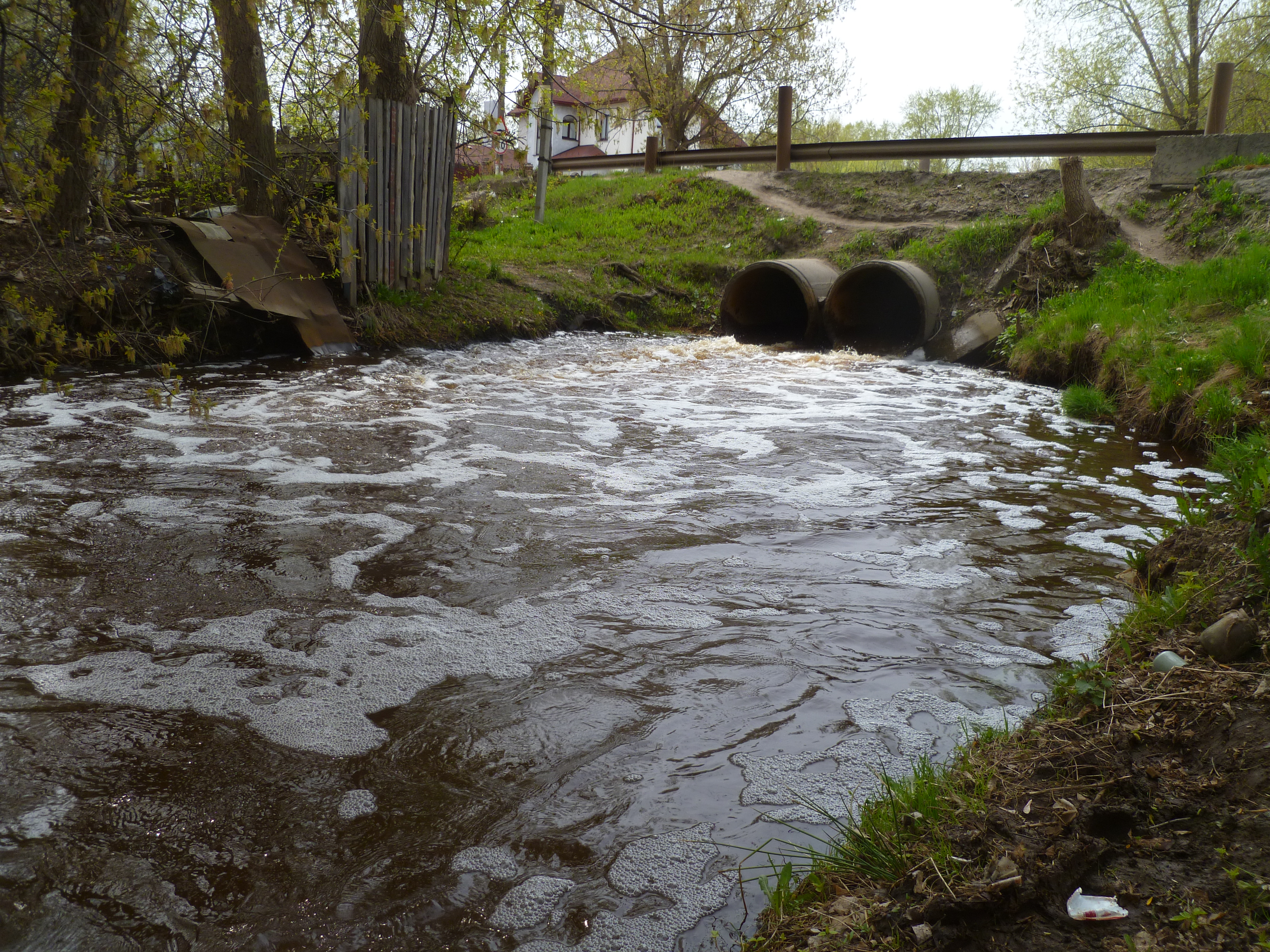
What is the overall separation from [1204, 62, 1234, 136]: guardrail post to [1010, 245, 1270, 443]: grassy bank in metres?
3.21

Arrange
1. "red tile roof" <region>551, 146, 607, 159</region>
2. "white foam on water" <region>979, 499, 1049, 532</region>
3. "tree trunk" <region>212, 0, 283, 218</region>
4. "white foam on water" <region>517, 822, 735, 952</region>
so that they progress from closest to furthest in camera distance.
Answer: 1. "white foam on water" <region>517, 822, 735, 952</region>
2. "white foam on water" <region>979, 499, 1049, 532</region>
3. "tree trunk" <region>212, 0, 283, 218</region>
4. "red tile roof" <region>551, 146, 607, 159</region>

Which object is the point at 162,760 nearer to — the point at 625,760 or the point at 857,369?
the point at 625,760

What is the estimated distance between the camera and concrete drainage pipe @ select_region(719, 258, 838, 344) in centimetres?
1230

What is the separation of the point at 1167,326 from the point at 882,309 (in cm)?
548

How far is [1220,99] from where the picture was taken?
11820 mm

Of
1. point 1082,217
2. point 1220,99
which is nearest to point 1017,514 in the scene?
point 1082,217

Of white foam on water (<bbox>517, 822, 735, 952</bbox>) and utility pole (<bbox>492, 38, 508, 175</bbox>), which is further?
utility pole (<bbox>492, 38, 508, 175</bbox>)

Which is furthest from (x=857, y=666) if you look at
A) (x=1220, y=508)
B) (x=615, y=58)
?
(x=615, y=58)

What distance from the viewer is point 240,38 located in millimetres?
8352

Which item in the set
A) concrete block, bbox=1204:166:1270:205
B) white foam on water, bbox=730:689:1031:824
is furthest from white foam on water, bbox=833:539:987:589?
concrete block, bbox=1204:166:1270:205

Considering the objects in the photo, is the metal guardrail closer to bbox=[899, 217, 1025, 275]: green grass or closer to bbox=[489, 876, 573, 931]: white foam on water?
bbox=[899, 217, 1025, 275]: green grass

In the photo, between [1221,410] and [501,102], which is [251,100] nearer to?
[501,102]

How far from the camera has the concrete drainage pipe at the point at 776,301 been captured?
1230 cm

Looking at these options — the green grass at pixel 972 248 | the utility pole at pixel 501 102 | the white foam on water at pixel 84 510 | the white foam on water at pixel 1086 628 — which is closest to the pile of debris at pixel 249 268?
the white foam on water at pixel 84 510
